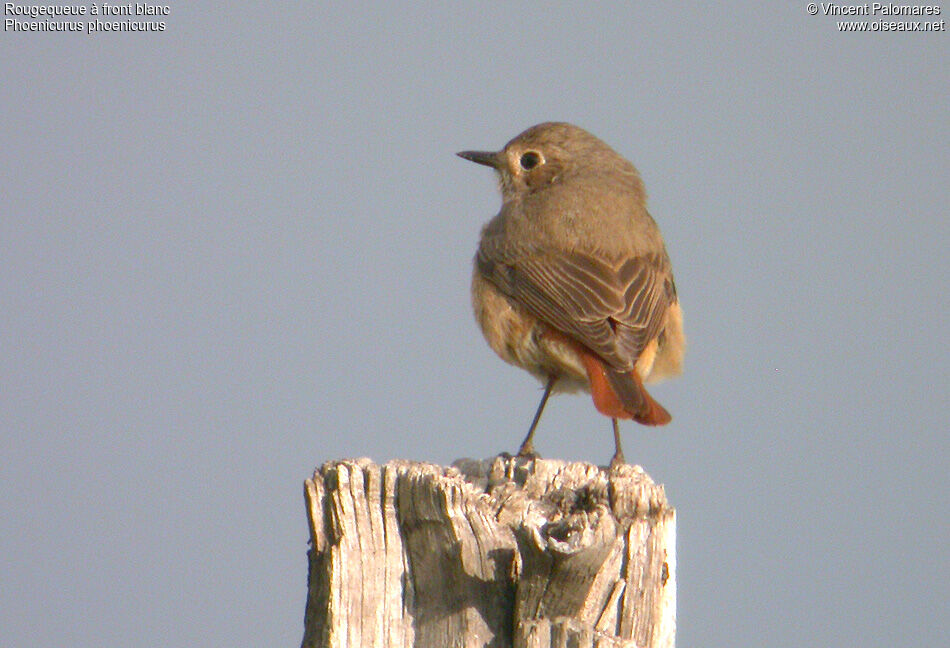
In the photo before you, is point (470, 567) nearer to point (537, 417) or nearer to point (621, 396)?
point (621, 396)

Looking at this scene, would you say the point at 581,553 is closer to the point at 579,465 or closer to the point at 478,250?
the point at 579,465

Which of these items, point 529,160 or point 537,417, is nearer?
point 537,417

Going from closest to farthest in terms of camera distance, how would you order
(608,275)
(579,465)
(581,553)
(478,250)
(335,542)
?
1. (581,553)
2. (335,542)
3. (579,465)
4. (608,275)
5. (478,250)

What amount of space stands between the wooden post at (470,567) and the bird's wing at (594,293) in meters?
2.26

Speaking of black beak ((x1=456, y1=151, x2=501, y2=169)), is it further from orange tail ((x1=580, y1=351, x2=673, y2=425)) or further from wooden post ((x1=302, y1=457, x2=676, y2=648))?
wooden post ((x1=302, y1=457, x2=676, y2=648))

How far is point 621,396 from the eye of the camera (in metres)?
6.25

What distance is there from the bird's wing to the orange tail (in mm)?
59

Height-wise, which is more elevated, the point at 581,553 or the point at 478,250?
the point at 478,250


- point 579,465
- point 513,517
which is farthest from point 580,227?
point 513,517

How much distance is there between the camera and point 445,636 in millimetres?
4098

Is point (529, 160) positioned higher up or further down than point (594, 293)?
higher up

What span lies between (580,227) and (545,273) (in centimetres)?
45

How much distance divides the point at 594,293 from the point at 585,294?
5cm

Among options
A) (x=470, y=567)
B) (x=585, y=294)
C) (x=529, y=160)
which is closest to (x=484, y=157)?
(x=529, y=160)
